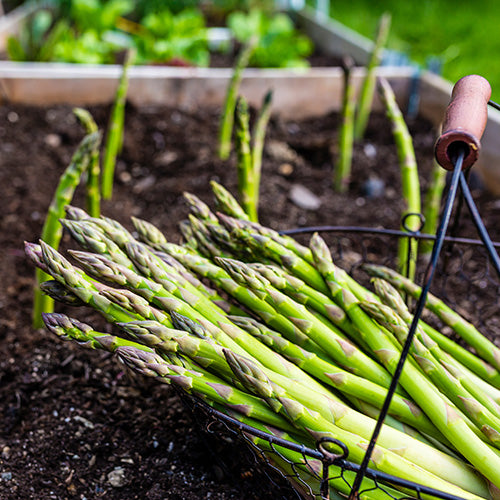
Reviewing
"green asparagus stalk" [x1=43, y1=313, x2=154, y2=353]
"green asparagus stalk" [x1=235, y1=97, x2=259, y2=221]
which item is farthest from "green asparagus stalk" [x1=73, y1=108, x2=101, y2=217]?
"green asparagus stalk" [x1=43, y1=313, x2=154, y2=353]

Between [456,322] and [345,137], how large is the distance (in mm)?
1466

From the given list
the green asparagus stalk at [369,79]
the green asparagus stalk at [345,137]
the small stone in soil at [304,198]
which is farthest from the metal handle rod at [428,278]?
the green asparagus stalk at [369,79]

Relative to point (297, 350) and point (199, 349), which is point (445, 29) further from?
point (199, 349)

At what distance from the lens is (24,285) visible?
2184 millimetres

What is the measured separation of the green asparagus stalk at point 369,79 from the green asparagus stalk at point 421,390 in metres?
1.92

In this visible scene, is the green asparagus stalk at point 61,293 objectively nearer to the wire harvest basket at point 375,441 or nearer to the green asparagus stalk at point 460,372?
the wire harvest basket at point 375,441

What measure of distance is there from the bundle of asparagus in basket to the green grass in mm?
2987

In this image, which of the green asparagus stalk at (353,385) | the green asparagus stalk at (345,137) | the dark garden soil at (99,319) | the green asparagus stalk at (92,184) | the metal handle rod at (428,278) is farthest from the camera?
the green asparagus stalk at (345,137)

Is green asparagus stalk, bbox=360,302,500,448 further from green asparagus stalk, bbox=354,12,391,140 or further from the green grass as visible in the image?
the green grass

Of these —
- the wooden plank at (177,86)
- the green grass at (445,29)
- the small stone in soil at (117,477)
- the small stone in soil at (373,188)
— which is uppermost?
the green grass at (445,29)

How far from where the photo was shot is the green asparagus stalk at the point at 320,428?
3.47 feet

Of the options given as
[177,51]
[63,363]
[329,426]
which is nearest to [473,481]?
[329,426]

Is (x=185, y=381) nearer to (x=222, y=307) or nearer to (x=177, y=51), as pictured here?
(x=222, y=307)

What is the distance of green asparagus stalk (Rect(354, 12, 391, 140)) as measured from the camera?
2877mm
